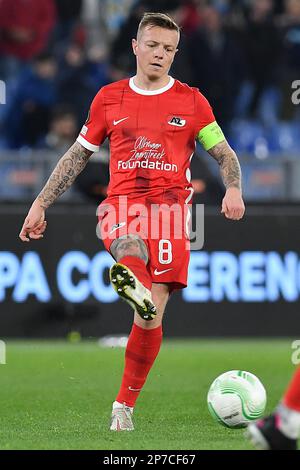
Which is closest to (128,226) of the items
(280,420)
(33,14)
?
(280,420)

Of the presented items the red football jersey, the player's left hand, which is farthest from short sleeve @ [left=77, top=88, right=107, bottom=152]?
the player's left hand

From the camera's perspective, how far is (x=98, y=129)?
7473 mm

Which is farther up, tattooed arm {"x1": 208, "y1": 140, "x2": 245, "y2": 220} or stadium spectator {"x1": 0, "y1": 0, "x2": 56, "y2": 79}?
stadium spectator {"x1": 0, "y1": 0, "x2": 56, "y2": 79}

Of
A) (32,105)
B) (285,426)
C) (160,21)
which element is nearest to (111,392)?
(160,21)

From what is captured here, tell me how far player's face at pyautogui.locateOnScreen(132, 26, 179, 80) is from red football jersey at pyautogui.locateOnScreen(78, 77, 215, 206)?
20 centimetres

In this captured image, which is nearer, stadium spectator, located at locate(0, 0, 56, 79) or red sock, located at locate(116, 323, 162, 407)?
red sock, located at locate(116, 323, 162, 407)

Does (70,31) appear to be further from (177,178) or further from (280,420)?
(280,420)

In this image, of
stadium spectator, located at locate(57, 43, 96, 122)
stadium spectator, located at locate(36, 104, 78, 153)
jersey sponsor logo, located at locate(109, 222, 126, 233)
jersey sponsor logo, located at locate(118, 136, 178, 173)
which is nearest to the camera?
jersey sponsor logo, located at locate(109, 222, 126, 233)

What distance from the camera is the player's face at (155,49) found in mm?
7246

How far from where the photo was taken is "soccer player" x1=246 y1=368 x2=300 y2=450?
536 centimetres

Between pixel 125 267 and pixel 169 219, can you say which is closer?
pixel 125 267

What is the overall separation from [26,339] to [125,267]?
642 cm

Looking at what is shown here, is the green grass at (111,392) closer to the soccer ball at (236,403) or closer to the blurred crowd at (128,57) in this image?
the soccer ball at (236,403)

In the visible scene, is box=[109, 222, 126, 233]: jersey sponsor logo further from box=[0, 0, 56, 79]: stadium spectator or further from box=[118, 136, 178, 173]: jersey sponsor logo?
box=[0, 0, 56, 79]: stadium spectator
